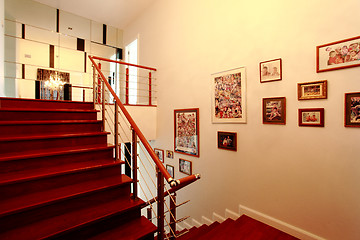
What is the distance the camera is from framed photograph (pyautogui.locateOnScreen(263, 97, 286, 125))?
1.96m

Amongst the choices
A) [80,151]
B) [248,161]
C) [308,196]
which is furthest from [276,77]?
[80,151]

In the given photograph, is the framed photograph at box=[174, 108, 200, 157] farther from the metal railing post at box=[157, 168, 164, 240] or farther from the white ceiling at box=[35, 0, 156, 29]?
the white ceiling at box=[35, 0, 156, 29]

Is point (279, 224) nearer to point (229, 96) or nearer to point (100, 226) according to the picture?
point (229, 96)

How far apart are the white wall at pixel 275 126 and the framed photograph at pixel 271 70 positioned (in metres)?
0.05

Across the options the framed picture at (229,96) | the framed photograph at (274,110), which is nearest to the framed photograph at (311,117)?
the framed photograph at (274,110)

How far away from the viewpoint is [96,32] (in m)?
5.10

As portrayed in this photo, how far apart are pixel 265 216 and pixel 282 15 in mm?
2376

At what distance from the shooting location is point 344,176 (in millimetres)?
1602

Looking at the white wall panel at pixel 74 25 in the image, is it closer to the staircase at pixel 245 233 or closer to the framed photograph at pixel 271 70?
the framed photograph at pixel 271 70

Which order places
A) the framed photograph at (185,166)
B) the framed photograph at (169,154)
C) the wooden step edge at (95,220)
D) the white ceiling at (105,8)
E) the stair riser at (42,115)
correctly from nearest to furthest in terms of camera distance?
the wooden step edge at (95,220) < the stair riser at (42,115) < the framed photograph at (185,166) < the framed photograph at (169,154) < the white ceiling at (105,8)

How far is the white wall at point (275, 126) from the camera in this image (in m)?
1.62

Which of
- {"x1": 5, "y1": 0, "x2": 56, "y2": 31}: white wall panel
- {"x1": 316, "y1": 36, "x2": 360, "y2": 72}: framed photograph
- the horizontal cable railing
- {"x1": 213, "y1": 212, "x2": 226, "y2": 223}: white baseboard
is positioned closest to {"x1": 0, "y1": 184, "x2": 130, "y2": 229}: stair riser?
the horizontal cable railing

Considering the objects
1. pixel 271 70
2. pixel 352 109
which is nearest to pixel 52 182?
pixel 271 70

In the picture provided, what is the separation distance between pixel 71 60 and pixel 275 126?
17.3ft
